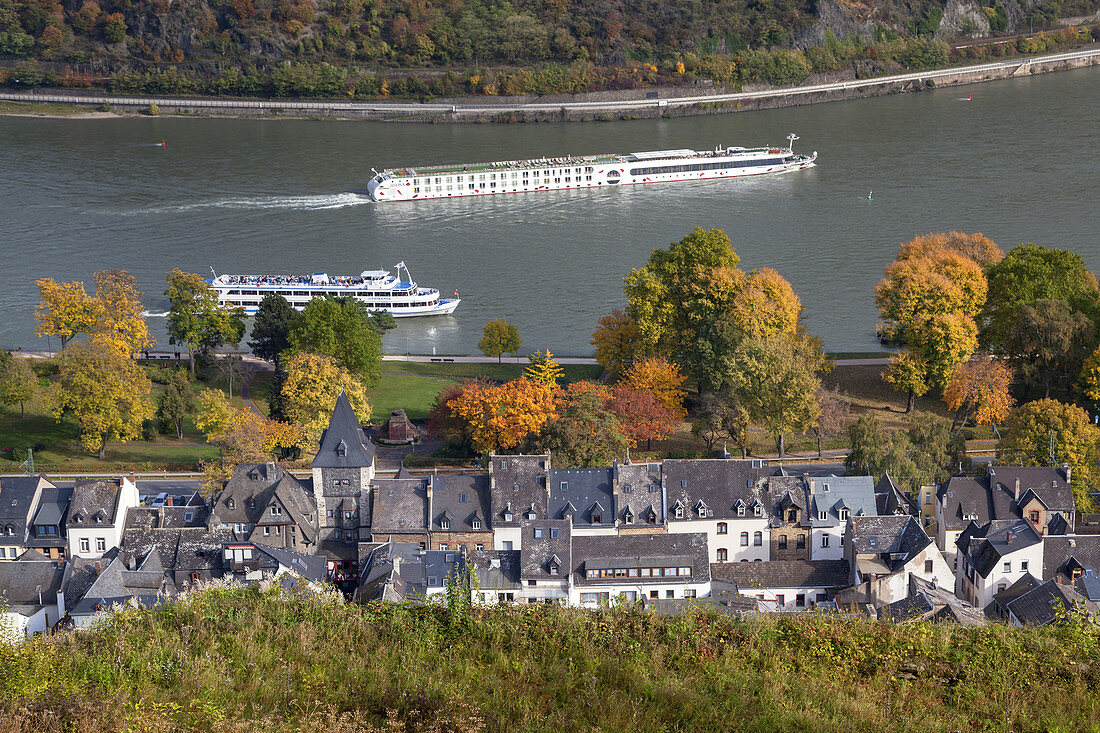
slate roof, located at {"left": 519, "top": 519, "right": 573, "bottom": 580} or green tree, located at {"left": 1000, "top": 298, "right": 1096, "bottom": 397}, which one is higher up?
green tree, located at {"left": 1000, "top": 298, "right": 1096, "bottom": 397}

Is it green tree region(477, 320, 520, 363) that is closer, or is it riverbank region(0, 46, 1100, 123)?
green tree region(477, 320, 520, 363)

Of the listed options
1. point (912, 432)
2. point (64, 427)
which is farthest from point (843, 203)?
point (64, 427)

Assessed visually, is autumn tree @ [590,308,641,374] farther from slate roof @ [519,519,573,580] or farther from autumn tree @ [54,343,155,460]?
autumn tree @ [54,343,155,460]

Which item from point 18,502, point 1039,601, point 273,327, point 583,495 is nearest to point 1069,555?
point 1039,601

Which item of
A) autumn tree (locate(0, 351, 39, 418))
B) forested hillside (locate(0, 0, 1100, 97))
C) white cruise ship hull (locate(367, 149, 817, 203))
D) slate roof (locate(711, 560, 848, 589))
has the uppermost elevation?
forested hillside (locate(0, 0, 1100, 97))

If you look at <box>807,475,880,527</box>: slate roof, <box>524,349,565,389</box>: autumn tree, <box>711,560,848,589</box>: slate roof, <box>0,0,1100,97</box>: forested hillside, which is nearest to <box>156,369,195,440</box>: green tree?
<box>524,349,565,389</box>: autumn tree

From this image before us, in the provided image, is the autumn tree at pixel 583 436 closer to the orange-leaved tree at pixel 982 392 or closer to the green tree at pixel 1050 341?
the orange-leaved tree at pixel 982 392
